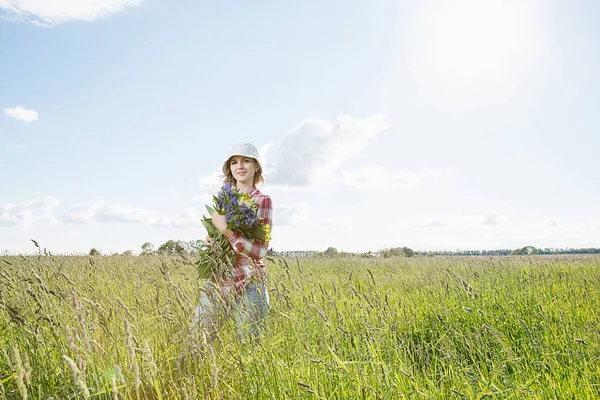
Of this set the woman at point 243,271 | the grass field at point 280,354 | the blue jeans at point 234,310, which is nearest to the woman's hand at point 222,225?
the woman at point 243,271

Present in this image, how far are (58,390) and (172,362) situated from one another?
698 millimetres

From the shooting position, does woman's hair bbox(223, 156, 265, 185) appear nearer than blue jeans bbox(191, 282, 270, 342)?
No

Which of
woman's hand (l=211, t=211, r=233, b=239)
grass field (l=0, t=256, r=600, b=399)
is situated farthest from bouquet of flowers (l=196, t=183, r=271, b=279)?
grass field (l=0, t=256, r=600, b=399)

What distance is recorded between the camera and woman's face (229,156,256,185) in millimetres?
3867

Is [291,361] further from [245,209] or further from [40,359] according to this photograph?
[40,359]

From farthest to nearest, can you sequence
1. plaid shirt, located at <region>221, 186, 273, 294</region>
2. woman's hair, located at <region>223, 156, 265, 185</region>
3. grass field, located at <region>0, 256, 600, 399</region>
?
woman's hair, located at <region>223, 156, 265, 185</region> < plaid shirt, located at <region>221, 186, 273, 294</region> < grass field, located at <region>0, 256, 600, 399</region>

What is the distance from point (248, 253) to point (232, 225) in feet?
0.91

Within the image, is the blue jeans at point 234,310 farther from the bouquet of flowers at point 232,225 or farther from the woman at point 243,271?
the bouquet of flowers at point 232,225

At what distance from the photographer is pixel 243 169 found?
3871 mm

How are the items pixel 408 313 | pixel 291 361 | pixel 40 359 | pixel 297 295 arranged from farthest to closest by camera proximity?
pixel 297 295
pixel 408 313
pixel 291 361
pixel 40 359

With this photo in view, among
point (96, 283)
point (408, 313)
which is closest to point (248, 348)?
point (408, 313)

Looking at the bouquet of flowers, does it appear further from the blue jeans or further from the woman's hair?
the woman's hair

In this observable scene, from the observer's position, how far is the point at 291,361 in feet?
9.21

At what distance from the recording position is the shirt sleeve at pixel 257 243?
3.47 metres
